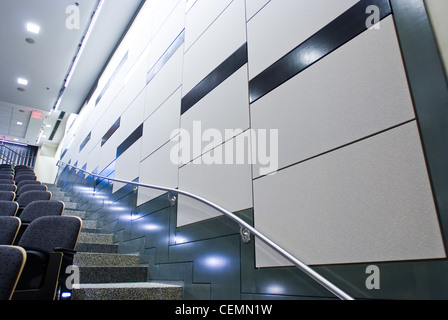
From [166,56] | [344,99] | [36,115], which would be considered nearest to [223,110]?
[344,99]

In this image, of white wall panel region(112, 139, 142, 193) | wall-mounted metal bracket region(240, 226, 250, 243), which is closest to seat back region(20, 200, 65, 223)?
white wall panel region(112, 139, 142, 193)

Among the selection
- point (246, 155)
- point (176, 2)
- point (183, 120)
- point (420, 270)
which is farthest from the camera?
point (176, 2)

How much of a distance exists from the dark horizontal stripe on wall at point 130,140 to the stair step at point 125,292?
1.66 metres

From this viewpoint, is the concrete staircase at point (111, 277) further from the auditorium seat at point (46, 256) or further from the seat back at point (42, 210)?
the seat back at point (42, 210)

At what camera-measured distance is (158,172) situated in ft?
8.36

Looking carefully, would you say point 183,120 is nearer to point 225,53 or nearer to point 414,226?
point 225,53

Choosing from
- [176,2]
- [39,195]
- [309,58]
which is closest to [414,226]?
[309,58]

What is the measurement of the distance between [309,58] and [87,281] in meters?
1.90

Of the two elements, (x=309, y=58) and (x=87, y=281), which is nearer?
(x=309, y=58)

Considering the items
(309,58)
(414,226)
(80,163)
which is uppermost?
(80,163)

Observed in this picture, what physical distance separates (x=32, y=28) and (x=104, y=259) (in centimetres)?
409

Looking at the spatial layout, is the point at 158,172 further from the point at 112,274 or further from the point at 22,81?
the point at 22,81

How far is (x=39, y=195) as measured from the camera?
323 cm

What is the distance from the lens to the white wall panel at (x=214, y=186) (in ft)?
5.29
